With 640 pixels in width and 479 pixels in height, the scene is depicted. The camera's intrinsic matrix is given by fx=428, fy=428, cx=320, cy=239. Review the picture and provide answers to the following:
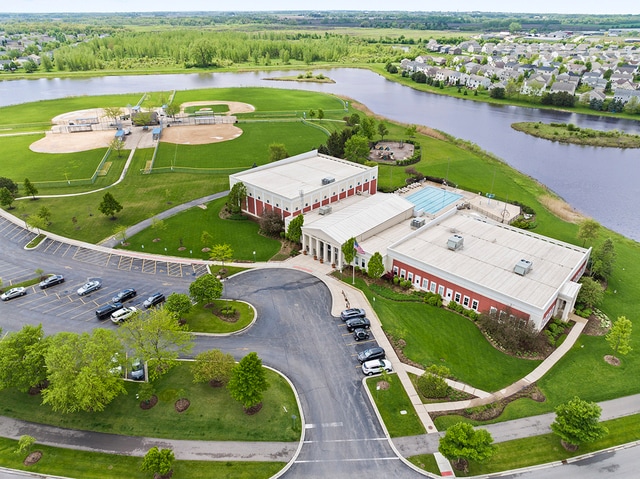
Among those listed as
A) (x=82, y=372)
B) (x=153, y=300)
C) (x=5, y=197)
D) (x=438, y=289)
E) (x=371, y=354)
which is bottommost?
(x=371, y=354)

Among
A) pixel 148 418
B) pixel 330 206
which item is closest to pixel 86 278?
pixel 148 418

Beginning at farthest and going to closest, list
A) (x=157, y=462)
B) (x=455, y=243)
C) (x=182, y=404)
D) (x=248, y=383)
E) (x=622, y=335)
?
(x=455, y=243)
(x=622, y=335)
(x=182, y=404)
(x=248, y=383)
(x=157, y=462)

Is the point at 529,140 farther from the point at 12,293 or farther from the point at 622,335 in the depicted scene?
the point at 12,293

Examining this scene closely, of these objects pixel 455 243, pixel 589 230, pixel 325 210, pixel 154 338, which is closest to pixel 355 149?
pixel 325 210

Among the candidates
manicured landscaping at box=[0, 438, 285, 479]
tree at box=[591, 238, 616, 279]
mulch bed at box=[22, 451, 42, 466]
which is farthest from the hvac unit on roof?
mulch bed at box=[22, 451, 42, 466]

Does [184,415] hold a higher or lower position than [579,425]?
lower

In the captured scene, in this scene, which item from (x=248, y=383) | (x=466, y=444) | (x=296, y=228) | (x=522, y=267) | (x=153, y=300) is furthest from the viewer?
(x=296, y=228)

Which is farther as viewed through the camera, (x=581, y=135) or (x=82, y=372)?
(x=581, y=135)
